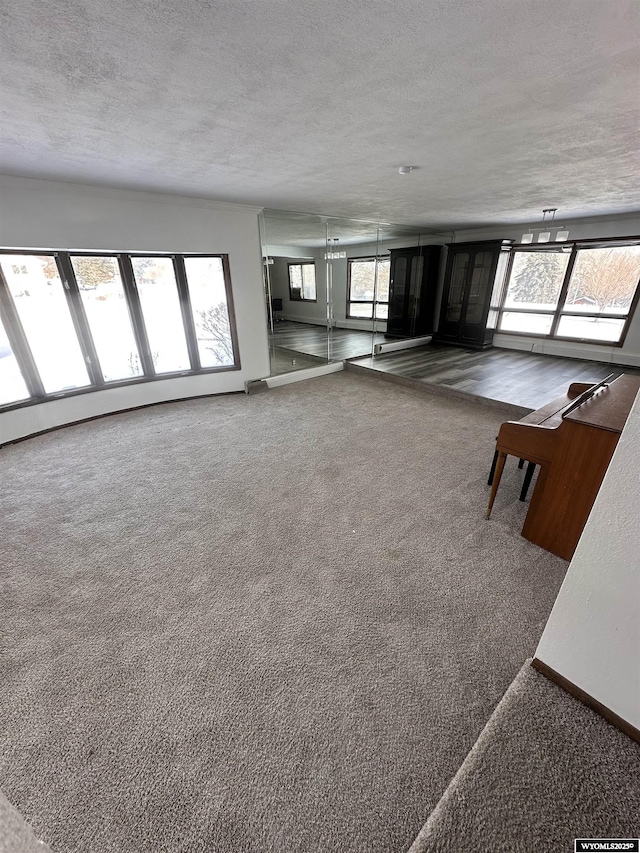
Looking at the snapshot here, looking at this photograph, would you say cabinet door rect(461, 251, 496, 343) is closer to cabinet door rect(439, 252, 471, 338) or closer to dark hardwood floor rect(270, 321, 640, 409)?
cabinet door rect(439, 252, 471, 338)

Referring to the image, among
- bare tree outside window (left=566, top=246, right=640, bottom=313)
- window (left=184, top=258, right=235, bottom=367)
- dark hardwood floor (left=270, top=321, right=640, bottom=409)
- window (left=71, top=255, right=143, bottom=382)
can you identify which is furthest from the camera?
bare tree outside window (left=566, top=246, right=640, bottom=313)

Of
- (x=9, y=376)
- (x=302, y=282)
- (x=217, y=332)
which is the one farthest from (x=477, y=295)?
(x=9, y=376)

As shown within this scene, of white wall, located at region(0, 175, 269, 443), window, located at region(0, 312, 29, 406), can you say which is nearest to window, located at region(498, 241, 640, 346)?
white wall, located at region(0, 175, 269, 443)

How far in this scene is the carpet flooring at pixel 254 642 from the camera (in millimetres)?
1096

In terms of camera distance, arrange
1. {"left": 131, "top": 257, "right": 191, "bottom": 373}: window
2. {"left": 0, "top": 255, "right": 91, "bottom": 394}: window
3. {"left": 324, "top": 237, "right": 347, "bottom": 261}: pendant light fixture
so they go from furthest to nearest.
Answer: {"left": 324, "top": 237, "right": 347, "bottom": 261}: pendant light fixture < {"left": 131, "top": 257, "right": 191, "bottom": 373}: window < {"left": 0, "top": 255, "right": 91, "bottom": 394}: window

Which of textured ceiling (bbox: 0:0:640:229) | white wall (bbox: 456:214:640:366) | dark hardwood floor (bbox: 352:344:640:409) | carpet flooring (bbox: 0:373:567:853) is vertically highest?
textured ceiling (bbox: 0:0:640:229)

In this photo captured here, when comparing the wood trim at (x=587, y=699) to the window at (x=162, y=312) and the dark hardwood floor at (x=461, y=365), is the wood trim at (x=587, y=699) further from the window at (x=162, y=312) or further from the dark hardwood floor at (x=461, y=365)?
the window at (x=162, y=312)

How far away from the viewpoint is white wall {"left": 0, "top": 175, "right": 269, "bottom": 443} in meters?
3.25

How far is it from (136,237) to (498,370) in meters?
5.64

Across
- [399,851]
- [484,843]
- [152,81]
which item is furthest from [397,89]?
[399,851]

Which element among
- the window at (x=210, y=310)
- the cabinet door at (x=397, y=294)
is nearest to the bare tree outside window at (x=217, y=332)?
the window at (x=210, y=310)

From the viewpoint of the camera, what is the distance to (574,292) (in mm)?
6035

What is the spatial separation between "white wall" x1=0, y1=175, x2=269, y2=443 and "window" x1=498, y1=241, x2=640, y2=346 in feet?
17.4

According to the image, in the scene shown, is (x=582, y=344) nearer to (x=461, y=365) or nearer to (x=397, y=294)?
(x=461, y=365)
